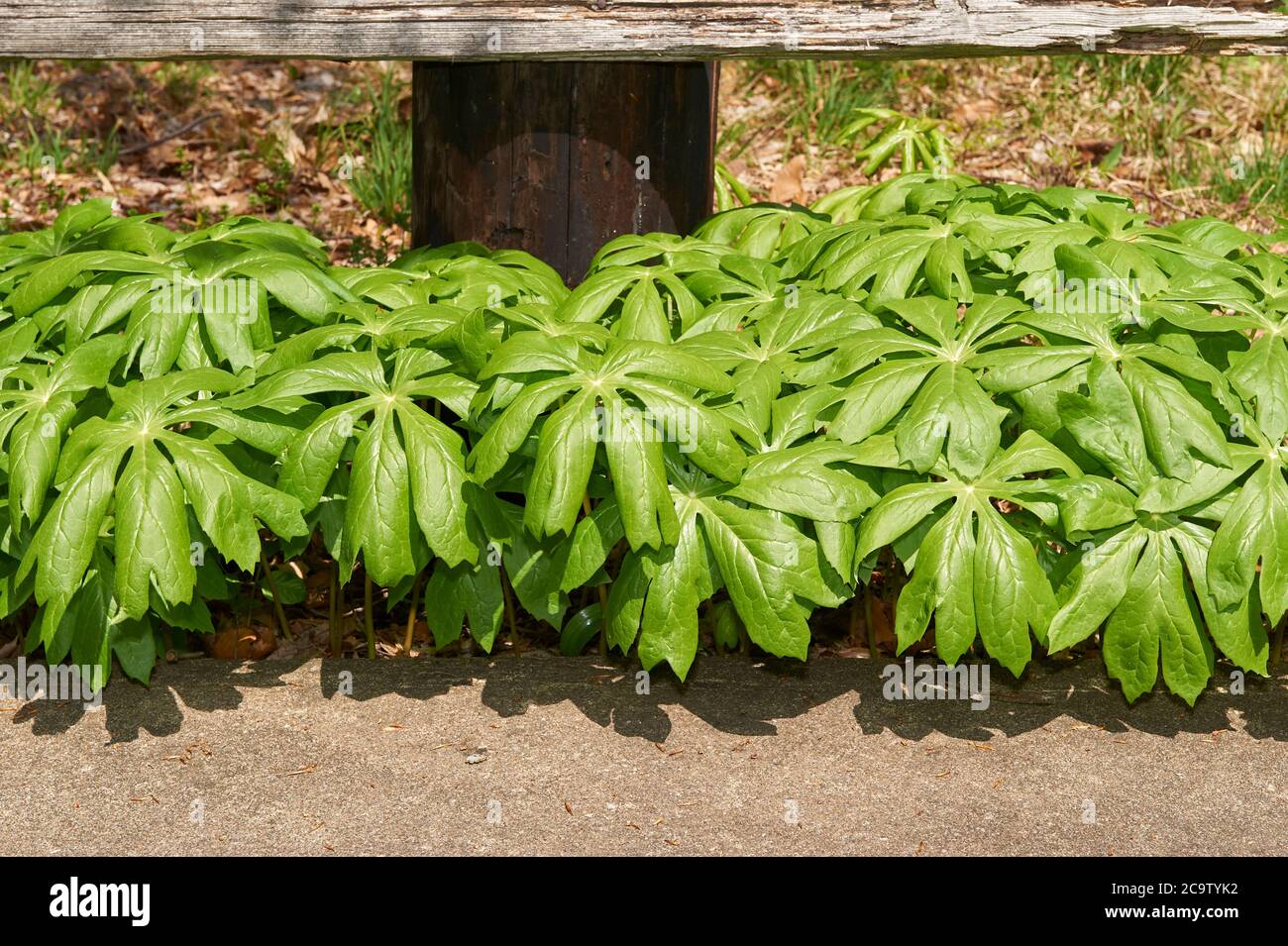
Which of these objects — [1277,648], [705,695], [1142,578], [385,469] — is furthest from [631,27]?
[1277,648]

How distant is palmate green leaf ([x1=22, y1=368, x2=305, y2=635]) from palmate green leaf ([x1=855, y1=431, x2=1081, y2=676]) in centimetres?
115

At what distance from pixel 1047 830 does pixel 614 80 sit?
7.10ft

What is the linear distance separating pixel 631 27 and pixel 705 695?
1685mm

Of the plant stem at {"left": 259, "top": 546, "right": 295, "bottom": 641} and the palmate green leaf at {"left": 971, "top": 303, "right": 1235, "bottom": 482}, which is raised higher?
the palmate green leaf at {"left": 971, "top": 303, "right": 1235, "bottom": 482}

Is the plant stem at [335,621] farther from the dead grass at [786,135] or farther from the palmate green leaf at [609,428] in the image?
the dead grass at [786,135]

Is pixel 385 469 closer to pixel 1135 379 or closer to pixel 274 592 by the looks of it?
pixel 274 592

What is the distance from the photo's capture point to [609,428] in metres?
2.57

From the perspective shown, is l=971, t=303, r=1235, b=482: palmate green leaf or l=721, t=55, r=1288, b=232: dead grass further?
l=721, t=55, r=1288, b=232: dead grass

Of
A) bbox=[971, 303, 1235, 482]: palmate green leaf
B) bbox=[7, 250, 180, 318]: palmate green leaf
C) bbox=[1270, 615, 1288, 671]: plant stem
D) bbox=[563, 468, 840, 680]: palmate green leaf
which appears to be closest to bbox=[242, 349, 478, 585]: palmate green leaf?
bbox=[563, 468, 840, 680]: palmate green leaf

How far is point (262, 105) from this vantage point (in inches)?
284

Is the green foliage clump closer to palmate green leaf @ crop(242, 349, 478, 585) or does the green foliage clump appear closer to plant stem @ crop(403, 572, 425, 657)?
palmate green leaf @ crop(242, 349, 478, 585)

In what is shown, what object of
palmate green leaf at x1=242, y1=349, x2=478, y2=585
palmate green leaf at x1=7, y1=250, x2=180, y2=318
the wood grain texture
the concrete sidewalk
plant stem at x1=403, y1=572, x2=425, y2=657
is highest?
the wood grain texture

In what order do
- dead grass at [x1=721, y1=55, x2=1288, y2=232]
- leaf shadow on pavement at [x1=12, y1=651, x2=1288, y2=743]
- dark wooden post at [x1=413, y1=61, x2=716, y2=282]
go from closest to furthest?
leaf shadow on pavement at [x1=12, y1=651, x2=1288, y2=743], dark wooden post at [x1=413, y1=61, x2=716, y2=282], dead grass at [x1=721, y1=55, x2=1288, y2=232]

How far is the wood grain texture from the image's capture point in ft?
11.4
